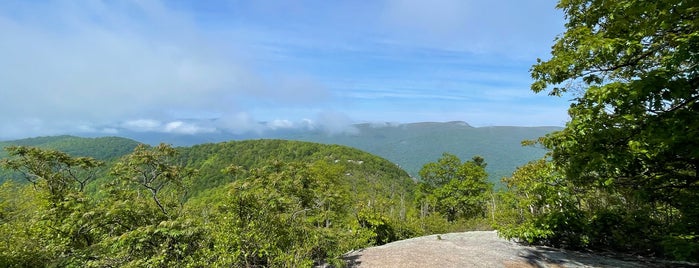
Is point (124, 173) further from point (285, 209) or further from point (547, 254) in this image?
point (547, 254)

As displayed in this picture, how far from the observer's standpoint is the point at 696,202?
836cm

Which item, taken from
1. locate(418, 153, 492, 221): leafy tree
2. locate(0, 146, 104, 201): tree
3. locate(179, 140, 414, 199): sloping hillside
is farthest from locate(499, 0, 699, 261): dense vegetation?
locate(179, 140, 414, 199): sloping hillside

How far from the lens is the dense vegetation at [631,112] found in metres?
5.99

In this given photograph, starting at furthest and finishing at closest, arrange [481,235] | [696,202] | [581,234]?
[481,235], [581,234], [696,202]

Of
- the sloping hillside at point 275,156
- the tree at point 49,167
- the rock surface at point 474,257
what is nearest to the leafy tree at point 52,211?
the tree at point 49,167

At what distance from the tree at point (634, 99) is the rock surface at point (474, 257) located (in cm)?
222

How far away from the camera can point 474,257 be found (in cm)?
1048

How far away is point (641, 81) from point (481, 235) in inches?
385

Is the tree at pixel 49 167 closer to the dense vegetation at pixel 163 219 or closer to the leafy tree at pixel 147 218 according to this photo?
the dense vegetation at pixel 163 219

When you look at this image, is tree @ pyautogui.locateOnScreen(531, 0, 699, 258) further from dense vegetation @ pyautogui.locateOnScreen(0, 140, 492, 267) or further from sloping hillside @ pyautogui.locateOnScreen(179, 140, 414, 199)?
sloping hillside @ pyautogui.locateOnScreen(179, 140, 414, 199)

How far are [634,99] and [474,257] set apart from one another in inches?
238

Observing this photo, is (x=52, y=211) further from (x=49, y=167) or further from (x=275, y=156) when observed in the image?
(x=275, y=156)

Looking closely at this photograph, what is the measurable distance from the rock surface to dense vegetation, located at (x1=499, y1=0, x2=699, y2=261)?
32.9 inches

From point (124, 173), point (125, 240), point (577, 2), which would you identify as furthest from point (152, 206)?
point (577, 2)
